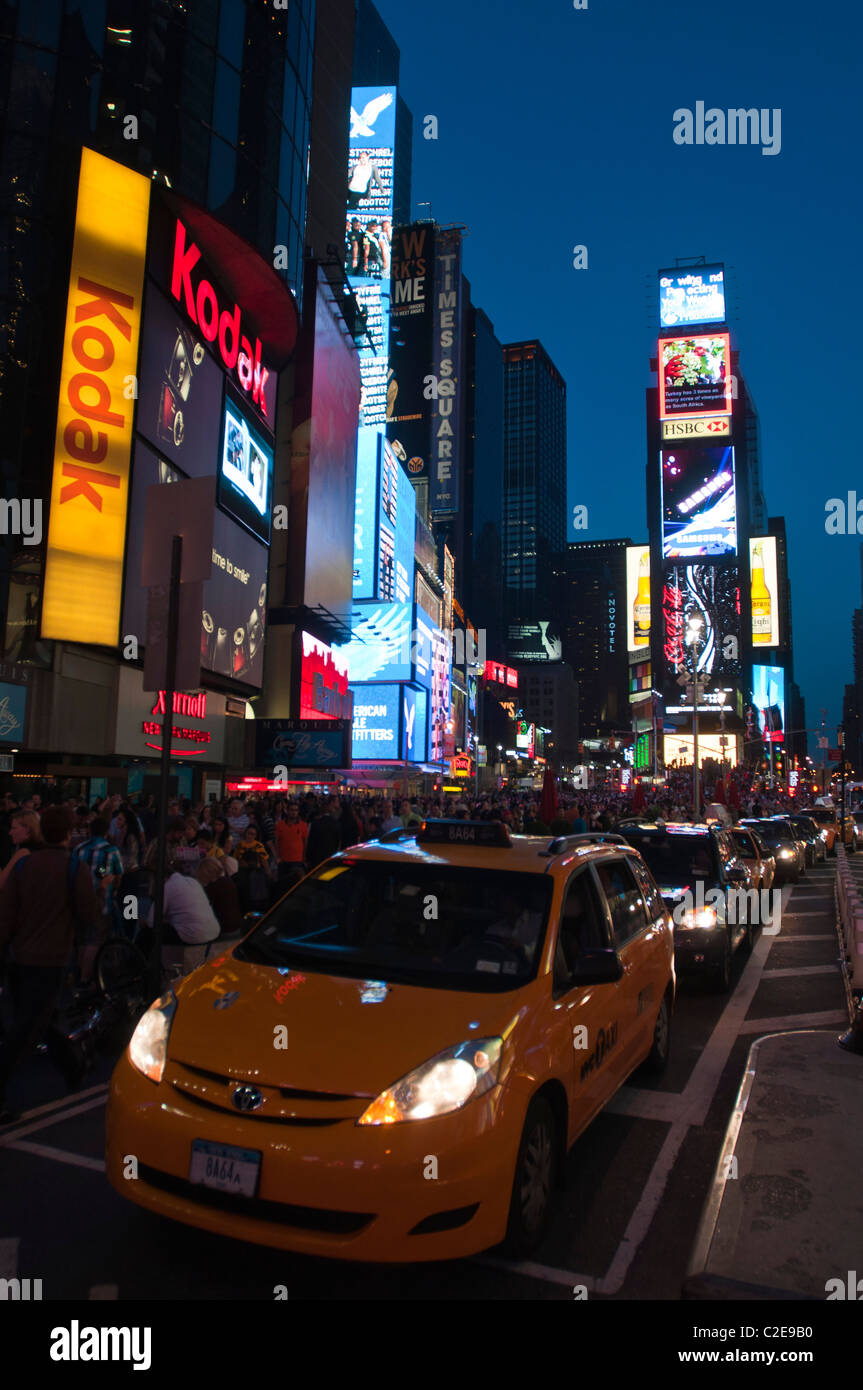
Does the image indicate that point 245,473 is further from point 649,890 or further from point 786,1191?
point 786,1191

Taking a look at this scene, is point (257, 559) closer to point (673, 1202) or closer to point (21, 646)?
point (21, 646)

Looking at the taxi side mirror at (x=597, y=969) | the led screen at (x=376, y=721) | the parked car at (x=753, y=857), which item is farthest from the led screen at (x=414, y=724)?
the taxi side mirror at (x=597, y=969)

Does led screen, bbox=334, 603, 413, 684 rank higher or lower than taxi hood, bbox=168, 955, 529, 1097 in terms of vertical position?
higher

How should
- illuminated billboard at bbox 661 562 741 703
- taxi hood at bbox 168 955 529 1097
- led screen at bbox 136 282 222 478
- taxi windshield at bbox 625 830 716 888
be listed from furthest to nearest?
1. illuminated billboard at bbox 661 562 741 703
2. led screen at bbox 136 282 222 478
3. taxi windshield at bbox 625 830 716 888
4. taxi hood at bbox 168 955 529 1097

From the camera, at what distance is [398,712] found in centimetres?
4775

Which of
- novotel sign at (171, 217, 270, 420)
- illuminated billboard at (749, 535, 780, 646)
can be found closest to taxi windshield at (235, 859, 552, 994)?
novotel sign at (171, 217, 270, 420)

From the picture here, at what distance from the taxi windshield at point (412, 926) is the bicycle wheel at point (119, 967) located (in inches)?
106

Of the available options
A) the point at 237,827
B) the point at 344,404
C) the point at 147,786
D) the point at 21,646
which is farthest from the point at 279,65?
the point at 237,827

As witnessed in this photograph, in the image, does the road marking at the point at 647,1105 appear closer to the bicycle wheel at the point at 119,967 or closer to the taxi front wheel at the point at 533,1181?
the taxi front wheel at the point at 533,1181

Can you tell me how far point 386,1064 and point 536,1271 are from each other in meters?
1.12

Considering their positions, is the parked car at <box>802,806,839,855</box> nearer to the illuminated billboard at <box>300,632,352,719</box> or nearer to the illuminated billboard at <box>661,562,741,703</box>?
the illuminated billboard at <box>300,632,352,719</box>

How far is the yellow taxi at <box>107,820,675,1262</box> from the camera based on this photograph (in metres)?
3.06

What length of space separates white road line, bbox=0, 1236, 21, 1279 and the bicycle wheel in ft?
9.87
